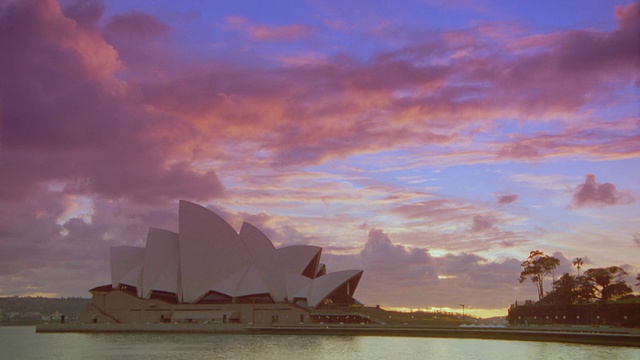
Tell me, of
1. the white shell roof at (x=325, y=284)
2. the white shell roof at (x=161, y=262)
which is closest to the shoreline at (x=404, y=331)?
the white shell roof at (x=161, y=262)

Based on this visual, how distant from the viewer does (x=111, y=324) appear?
276 feet

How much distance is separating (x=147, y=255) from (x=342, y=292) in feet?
76.8

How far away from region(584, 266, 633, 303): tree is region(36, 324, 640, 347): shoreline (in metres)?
18.3

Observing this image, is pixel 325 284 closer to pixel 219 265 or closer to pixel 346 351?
pixel 219 265

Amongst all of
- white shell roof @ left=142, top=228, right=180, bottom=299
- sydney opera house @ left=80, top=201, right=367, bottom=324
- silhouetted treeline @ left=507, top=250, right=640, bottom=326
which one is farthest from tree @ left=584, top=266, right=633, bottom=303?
white shell roof @ left=142, top=228, right=180, bottom=299

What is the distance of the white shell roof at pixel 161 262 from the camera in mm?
86375

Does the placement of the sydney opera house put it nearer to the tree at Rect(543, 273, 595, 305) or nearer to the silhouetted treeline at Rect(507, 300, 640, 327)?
the silhouetted treeline at Rect(507, 300, 640, 327)

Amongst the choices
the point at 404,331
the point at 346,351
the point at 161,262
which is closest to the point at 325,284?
the point at 404,331

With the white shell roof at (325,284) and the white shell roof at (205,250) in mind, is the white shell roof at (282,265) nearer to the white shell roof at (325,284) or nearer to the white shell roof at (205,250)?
the white shell roof at (205,250)

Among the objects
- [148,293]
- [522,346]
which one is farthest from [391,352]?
[148,293]

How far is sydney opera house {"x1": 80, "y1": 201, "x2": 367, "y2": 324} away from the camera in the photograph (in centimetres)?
8219

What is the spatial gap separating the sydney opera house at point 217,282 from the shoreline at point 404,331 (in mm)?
3776

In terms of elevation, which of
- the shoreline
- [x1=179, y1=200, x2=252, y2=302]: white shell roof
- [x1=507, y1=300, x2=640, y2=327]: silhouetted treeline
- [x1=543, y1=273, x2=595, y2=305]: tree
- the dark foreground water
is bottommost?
the dark foreground water

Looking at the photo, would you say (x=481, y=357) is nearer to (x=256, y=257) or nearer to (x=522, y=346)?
(x=522, y=346)
